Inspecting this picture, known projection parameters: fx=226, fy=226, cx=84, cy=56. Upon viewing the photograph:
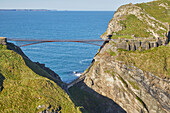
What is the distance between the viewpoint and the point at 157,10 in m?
107

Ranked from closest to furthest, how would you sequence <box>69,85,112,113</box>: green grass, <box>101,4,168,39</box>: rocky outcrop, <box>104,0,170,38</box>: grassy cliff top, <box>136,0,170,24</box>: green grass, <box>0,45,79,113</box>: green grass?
<box>0,45,79,113</box>: green grass → <box>69,85,112,113</box>: green grass → <box>104,0,170,38</box>: grassy cliff top → <box>101,4,168,39</box>: rocky outcrop → <box>136,0,170,24</box>: green grass

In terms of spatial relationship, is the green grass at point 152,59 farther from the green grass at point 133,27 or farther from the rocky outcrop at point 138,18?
the rocky outcrop at point 138,18

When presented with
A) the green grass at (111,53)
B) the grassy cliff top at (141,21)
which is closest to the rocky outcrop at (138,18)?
the grassy cliff top at (141,21)

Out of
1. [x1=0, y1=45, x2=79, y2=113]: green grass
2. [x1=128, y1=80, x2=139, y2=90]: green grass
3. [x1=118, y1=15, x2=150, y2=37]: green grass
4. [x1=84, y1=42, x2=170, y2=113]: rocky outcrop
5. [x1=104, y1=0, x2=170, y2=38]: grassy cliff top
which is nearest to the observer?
[x1=0, y1=45, x2=79, y2=113]: green grass

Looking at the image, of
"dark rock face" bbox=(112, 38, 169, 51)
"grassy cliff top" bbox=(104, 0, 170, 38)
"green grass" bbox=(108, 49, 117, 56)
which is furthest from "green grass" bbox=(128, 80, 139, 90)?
"grassy cliff top" bbox=(104, 0, 170, 38)

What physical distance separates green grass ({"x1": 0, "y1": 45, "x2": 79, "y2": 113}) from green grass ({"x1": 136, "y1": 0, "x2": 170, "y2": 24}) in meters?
62.2

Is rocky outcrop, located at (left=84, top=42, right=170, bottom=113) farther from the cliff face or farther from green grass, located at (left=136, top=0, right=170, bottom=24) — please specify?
green grass, located at (left=136, top=0, right=170, bottom=24)

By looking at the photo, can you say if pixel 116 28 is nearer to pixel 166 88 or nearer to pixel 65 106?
pixel 166 88

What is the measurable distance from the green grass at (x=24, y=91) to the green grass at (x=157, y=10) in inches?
2450

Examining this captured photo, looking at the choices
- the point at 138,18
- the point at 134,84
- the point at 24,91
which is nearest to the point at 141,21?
the point at 138,18

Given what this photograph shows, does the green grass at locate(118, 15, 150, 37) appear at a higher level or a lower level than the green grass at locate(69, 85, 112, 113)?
higher

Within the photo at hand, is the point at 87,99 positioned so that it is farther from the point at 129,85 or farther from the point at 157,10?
the point at 157,10

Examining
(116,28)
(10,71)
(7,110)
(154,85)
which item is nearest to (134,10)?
(116,28)

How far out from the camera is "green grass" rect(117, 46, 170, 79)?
75750 millimetres
